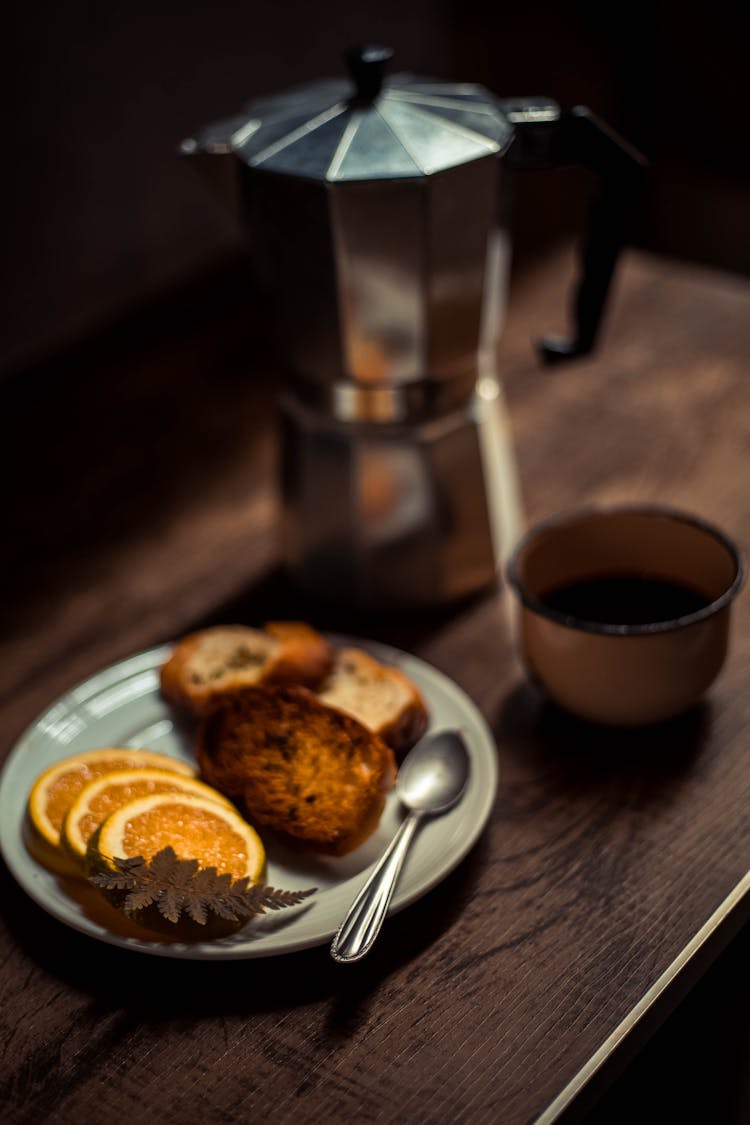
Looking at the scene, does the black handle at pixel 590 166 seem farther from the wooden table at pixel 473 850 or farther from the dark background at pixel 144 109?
the dark background at pixel 144 109

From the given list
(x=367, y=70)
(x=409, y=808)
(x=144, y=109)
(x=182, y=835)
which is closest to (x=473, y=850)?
(x=409, y=808)

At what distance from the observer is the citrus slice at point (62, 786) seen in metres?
0.55

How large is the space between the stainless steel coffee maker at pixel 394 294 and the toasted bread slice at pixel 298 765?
14cm

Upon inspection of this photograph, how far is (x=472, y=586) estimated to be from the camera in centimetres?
74

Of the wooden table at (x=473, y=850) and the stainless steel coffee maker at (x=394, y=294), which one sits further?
the stainless steel coffee maker at (x=394, y=294)

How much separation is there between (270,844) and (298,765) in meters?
0.04

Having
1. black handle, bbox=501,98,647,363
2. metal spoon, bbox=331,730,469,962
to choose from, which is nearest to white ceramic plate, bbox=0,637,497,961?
metal spoon, bbox=331,730,469,962

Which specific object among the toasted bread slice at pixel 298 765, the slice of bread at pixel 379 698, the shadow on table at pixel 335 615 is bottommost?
the shadow on table at pixel 335 615

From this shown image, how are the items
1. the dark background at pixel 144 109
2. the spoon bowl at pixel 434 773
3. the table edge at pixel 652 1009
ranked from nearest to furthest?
the table edge at pixel 652 1009 < the spoon bowl at pixel 434 773 < the dark background at pixel 144 109

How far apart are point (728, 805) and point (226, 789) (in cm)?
24

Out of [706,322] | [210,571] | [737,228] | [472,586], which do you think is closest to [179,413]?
[210,571]

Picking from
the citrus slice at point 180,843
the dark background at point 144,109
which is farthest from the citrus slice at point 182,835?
the dark background at point 144,109

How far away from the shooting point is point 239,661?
657 mm

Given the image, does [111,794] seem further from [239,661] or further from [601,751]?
[601,751]
